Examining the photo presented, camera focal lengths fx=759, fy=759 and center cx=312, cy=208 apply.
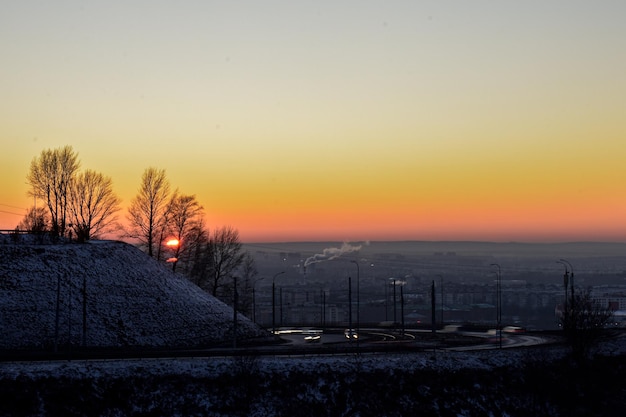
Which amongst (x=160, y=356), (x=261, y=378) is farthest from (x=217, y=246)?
(x=261, y=378)

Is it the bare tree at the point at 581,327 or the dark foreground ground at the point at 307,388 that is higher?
the bare tree at the point at 581,327

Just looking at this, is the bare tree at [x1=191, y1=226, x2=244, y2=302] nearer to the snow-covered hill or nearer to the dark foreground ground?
the snow-covered hill

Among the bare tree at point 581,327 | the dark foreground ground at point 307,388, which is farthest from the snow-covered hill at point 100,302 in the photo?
the bare tree at point 581,327

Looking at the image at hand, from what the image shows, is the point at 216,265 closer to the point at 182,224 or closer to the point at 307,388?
the point at 182,224

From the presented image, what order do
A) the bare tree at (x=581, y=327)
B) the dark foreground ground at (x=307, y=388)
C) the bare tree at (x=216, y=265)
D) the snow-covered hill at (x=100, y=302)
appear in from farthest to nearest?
the bare tree at (x=216, y=265) < the snow-covered hill at (x=100, y=302) < the bare tree at (x=581, y=327) < the dark foreground ground at (x=307, y=388)

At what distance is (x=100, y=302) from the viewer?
247 ft

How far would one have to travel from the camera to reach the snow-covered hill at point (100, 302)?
68938 mm

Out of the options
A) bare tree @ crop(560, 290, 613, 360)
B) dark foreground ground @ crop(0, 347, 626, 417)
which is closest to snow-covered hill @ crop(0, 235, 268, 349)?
dark foreground ground @ crop(0, 347, 626, 417)

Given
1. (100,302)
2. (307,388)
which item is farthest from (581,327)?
(100,302)

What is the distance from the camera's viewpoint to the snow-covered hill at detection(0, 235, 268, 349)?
6894 centimetres

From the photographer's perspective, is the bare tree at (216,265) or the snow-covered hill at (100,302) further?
the bare tree at (216,265)

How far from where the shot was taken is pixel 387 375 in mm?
52531

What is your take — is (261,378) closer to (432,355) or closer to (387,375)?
(387,375)

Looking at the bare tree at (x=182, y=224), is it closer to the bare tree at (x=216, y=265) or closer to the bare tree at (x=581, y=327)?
the bare tree at (x=216, y=265)
